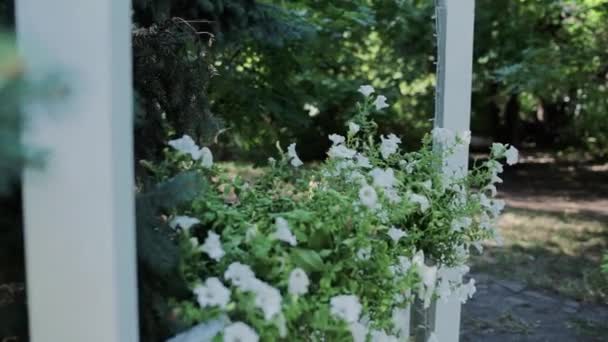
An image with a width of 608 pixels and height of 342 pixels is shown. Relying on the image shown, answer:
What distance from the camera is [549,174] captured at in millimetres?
8680

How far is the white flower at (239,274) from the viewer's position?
4.07 feet

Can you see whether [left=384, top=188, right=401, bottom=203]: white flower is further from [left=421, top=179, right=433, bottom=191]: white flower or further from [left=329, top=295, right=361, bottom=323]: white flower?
[left=329, top=295, right=361, bottom=323]: white flower

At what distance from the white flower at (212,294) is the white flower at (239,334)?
47 mm

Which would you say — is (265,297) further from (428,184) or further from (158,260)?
(428,184)

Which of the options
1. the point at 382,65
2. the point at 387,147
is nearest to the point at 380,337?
the point at 387,147

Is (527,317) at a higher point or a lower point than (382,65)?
lower

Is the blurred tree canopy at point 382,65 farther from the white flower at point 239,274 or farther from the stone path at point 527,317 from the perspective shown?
the stone path at point 527,317

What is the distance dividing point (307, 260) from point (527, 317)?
2741mm


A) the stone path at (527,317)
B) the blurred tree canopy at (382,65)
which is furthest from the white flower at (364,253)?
the stone path at (527,317)

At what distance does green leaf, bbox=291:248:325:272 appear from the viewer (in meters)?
1.34

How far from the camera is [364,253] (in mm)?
1489

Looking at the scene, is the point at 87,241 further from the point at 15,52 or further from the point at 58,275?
the point at 15,52

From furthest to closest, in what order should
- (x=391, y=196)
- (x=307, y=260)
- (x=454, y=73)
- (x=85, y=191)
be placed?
(x=454, y=73)
(x=391, y=196)
(x=307, y=260)
(x=85, y=191)

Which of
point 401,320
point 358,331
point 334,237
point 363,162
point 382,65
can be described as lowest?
point 401,320
